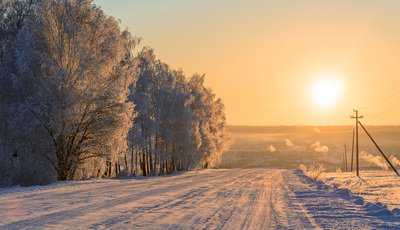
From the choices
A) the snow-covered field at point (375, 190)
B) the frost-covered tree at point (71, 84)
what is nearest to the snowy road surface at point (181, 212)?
the snow-covered field at point (375, 190)

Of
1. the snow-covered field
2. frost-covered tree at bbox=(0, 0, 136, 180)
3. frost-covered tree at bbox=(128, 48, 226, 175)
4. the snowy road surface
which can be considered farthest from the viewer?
frost-covered tree at bbox=(128, 48, 226, 175)

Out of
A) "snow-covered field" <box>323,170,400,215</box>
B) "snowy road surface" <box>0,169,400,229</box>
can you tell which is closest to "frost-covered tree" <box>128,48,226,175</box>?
"snow-covered field" <box>323,170,400,215</box>

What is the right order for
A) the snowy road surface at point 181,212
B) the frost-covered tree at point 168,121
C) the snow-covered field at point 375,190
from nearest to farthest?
the snowy road surface at point 181,212, the snow-covered field at point 375,190, the frost-covered tree at point 168,121

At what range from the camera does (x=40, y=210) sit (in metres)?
13.7

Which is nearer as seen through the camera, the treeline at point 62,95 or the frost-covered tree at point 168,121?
the treeline at point 62,95

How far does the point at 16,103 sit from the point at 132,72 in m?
8.24

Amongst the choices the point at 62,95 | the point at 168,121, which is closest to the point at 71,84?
the point at 62,95

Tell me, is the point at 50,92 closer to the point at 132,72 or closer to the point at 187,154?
the point at 132,72

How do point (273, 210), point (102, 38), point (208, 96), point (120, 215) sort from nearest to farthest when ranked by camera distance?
point (120, 215) → point (273, 210) → point (102, 38) → point (208, 96)

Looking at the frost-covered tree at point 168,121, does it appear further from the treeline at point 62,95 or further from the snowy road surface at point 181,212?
the snowy road surface at point 181,212

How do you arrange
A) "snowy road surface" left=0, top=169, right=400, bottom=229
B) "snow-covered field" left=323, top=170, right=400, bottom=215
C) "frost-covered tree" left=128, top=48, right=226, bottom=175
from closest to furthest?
"snowy road surface" left=0, top=169, right=400, bottom=229, "snow-covered field" left=323, top=170, right=400, bottom=215, "frost-covered tree" left=128, top=48, right=226, bottom=175

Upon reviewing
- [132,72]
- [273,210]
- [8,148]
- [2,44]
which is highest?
[2,44]

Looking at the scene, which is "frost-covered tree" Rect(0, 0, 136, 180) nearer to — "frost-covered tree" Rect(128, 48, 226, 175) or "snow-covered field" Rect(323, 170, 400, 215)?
"snow-covered field" Rect(323, 170, 400, 215)

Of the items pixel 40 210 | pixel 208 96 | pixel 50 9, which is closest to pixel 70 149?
pixel 50 9
